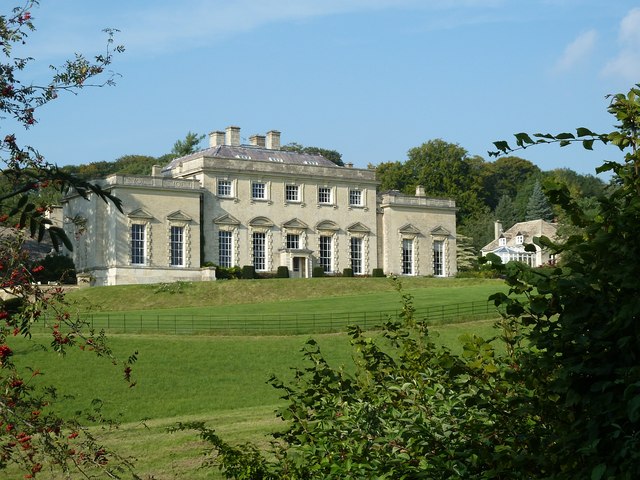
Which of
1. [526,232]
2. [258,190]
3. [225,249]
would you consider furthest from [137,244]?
[526,232]

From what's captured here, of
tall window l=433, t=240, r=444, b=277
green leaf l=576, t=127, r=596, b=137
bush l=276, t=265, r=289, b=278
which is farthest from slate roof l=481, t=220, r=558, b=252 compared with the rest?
green leaf l=576, t=127, r=596, b=137

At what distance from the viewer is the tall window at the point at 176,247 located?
53531 mm

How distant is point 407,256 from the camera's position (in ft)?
201

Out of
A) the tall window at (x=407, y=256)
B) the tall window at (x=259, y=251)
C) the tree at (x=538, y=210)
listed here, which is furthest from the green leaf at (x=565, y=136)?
the tree at (x=538, y=210)

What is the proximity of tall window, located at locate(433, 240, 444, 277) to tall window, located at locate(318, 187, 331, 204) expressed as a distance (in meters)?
7.81

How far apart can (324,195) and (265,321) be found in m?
23.4

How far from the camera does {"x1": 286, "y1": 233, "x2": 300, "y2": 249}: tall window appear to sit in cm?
5755

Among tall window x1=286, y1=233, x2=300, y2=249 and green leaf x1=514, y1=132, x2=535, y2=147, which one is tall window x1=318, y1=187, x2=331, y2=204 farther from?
green leaf x1=514, y1=132, x2=535, y2=147

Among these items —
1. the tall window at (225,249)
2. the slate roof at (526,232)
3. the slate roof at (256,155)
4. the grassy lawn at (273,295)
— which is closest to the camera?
the grassy lawn at (273,295)

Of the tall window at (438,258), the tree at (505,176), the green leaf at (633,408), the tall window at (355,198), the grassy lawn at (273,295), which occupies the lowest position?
the green leaf at (633,408)

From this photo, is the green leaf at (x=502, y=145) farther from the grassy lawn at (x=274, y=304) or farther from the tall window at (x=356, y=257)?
the tall window at (x=356, y=257)

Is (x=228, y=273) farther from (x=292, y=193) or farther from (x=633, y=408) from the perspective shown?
(x=633, y=408)

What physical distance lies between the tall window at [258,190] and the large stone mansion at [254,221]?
58mm

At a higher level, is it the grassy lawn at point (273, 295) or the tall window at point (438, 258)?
the tall window at point (438, 258)
